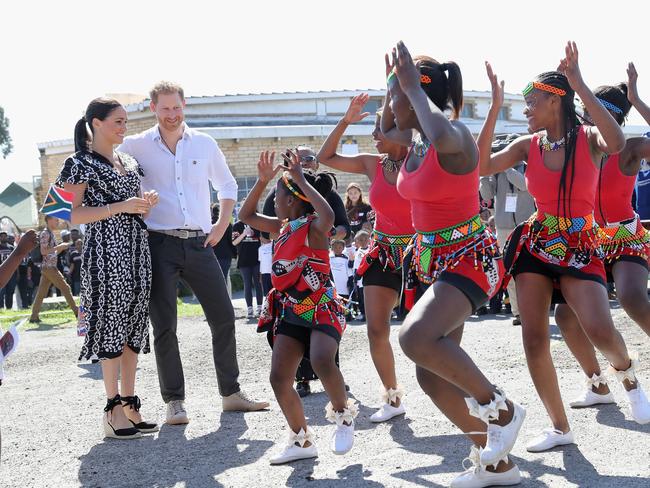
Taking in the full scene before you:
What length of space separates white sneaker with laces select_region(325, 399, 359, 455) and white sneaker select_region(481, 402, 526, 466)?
109 centimetres

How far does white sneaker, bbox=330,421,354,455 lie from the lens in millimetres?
4852

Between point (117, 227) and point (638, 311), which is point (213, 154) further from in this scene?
point (638, 311)

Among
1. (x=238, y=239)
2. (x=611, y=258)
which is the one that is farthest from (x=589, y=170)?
(x=238, y=239)

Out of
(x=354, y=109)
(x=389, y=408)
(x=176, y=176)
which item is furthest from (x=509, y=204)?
(x=176, y=176)

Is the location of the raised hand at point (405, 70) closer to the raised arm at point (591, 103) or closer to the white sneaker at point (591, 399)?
the raised arm at point (591, 103)

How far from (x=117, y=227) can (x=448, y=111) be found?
8.58ft

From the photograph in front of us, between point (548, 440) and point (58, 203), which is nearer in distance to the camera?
point (548, 440)

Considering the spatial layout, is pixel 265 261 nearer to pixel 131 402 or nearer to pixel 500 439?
pixel 131 402

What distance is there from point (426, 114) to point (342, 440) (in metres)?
2.01

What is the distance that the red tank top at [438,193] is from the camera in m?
4.13

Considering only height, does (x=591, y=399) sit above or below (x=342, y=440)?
below

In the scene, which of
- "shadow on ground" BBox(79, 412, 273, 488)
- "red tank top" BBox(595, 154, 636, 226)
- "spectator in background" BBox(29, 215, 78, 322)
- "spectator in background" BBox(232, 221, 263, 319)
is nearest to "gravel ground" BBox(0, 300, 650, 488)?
"shadow on ground" BBox(79, 412, 273, 488)

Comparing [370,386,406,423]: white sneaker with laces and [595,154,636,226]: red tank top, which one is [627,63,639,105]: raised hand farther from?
[370,386,406,423]: white sneaker with laces

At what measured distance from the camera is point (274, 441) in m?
5.60
